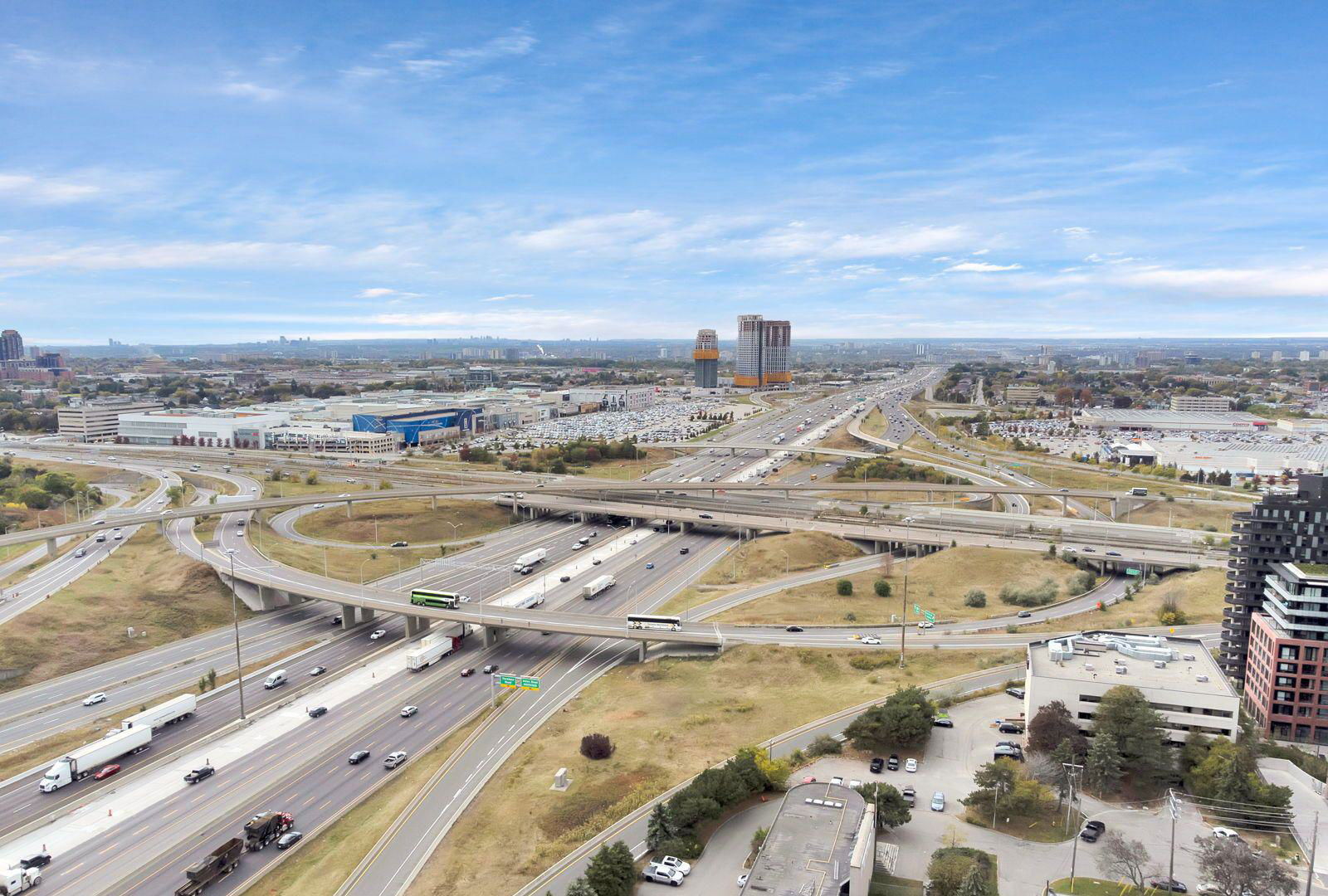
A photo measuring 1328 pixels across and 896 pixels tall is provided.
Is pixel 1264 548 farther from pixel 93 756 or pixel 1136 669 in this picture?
pixel 93 756

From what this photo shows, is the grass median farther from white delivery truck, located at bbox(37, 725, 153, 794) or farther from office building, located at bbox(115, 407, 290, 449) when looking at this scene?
office building, located at bbox(115, 407, 290, 449)

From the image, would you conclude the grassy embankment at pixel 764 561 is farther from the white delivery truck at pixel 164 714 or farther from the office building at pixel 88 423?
the office building at pixel 88 423

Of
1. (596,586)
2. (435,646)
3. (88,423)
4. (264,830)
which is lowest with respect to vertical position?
(264,830)

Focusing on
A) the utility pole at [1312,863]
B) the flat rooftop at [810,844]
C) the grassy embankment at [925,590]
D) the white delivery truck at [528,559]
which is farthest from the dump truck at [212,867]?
the white delivery truck at [528,559]

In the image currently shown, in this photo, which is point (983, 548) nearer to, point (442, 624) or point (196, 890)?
point (442, 624)

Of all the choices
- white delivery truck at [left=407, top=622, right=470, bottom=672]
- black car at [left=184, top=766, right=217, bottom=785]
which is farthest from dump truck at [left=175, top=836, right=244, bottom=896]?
white delivery truck at [left=407, top=622, right=470, bottom=672]

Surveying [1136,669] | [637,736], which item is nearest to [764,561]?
[637,736]
